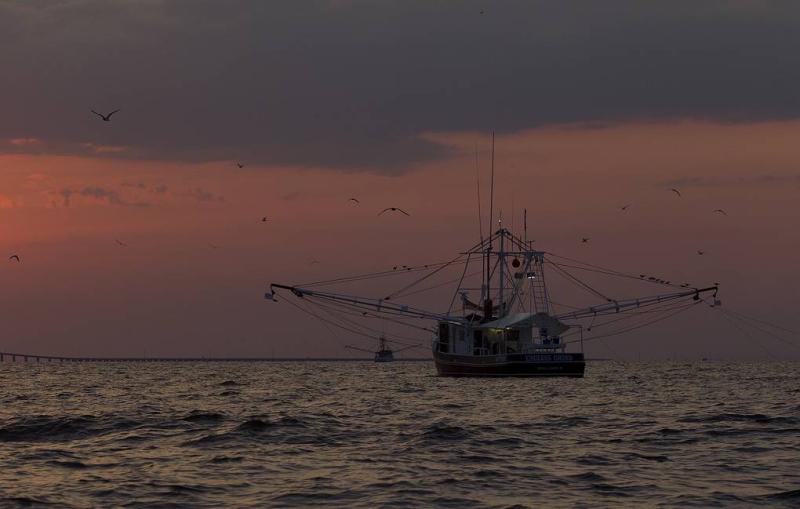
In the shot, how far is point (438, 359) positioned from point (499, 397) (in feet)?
160

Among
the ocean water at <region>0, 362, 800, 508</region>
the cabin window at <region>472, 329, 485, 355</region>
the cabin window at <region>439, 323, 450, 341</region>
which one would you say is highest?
the cabin window at <region>439, 323, 450, 341</region>

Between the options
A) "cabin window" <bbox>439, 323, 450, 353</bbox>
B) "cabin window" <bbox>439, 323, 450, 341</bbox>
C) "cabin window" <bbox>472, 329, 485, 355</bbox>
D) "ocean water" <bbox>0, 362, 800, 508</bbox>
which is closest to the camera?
"ocean water" <bbox>0, 362, 800, 508</bbox>

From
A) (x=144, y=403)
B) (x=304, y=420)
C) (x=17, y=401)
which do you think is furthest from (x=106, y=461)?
(x=17, y=401)

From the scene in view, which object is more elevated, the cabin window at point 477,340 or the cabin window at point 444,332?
the cabin window at point 444,332

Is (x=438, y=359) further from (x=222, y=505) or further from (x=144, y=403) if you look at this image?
(x=222, y=505)

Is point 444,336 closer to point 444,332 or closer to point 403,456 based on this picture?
point 444,332

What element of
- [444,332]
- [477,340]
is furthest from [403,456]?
[444,332]

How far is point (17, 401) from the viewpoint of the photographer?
68.5 m

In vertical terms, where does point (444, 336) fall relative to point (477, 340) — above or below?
above

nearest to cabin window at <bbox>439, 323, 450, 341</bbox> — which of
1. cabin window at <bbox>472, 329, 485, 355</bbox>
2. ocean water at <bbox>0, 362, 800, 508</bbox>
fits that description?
cabin window at <bbox>472, 329, 485, 355</bbox>

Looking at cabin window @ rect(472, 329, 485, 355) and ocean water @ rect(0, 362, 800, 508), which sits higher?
cabin window @ rect(472, 329, 485, 355)

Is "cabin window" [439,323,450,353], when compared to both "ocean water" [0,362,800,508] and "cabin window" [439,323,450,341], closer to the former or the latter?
"cabin window" [439,323,450,341]

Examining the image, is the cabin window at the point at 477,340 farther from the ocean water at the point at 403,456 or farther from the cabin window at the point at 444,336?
the ocean water at the point at 403,456

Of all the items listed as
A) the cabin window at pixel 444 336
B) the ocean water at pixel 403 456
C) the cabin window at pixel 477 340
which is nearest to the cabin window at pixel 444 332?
the cabin window at pixel 444 336
